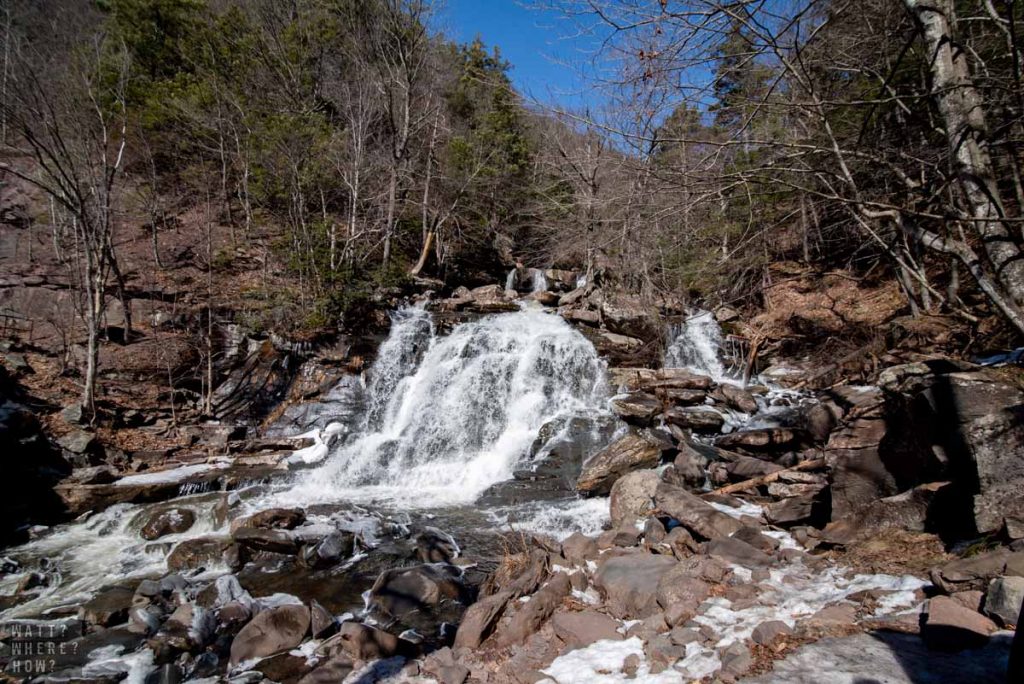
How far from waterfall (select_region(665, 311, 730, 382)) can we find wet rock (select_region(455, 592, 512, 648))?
907 cm

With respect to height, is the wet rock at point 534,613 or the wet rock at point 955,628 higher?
the wet rock at point 955,628

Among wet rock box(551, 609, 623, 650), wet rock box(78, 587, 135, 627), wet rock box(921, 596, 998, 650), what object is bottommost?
wet rock box(78, 587, 135, 627)

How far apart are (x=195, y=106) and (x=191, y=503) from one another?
1439 cm

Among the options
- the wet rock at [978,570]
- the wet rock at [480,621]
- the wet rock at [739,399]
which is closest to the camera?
the wet rock at [978,570]

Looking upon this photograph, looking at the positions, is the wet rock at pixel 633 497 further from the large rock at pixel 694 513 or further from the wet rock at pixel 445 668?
the wet rock at pixel 445 668

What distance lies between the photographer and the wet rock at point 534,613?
3.87 meters

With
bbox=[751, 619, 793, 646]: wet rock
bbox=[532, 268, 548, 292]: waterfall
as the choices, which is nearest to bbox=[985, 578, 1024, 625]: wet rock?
bbox=[751, 619, 793, 646]: wet rock

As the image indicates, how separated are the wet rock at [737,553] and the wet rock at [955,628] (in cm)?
158

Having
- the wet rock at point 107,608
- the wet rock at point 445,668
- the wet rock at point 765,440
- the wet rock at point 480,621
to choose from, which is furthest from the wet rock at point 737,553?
the wet rock at point 107,608

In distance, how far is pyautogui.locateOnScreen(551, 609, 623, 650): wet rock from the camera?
3.61 meters

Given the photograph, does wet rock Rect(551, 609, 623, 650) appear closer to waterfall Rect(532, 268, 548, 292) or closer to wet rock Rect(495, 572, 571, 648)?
wet rock Rect(495, 572, 571, 648)

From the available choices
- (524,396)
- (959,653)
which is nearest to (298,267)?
(524,396)

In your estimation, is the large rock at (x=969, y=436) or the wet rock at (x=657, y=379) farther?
the wet rock at (x=657, y=379)

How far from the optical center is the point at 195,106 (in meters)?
16.2
